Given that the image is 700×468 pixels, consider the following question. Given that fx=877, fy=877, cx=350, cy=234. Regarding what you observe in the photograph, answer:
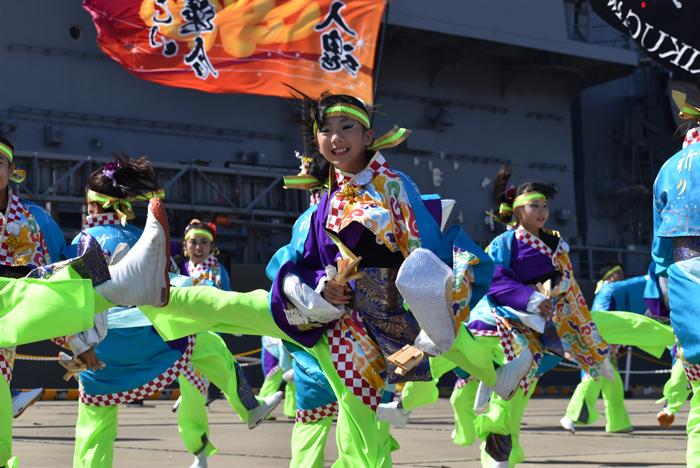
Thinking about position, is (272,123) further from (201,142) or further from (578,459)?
(578,459)

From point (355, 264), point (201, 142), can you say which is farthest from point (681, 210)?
point (201, 142)

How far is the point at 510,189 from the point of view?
632 cm

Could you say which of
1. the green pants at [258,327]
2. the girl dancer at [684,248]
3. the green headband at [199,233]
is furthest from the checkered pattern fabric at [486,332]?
the green headband at [199,233]

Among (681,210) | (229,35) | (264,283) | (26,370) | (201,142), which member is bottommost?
(26,370)

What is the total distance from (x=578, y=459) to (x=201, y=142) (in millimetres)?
12442

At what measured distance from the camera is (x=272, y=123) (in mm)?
18203

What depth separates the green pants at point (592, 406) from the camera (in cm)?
883

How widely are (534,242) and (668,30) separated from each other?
170cm

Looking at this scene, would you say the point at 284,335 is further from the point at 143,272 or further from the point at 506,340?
the point at 506,340

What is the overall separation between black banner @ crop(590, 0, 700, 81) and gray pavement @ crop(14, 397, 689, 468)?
8.73ft

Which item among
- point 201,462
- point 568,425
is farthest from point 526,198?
point 568,425

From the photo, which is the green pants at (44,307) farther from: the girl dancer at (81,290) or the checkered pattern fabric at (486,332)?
the checkered pattern fabric at (486,332)

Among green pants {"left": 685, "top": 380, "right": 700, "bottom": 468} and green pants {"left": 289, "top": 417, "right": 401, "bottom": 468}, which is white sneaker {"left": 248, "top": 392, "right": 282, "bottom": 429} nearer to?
green pants {"left": 289, "top": 417, "right": 401, "bottom": 468}

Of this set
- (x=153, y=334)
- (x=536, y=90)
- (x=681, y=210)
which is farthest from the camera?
(x=536, y=90)
